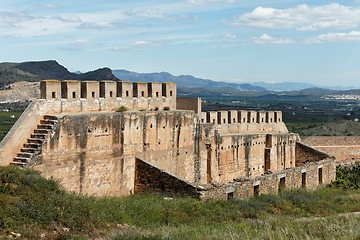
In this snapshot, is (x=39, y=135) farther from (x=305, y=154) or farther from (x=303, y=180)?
(x=305, y=154)

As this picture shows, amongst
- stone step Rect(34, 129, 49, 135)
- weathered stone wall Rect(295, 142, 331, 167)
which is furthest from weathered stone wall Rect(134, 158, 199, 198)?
weathered stone wall Rect(295, 142, 331, 167)

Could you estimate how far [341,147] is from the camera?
3688cm

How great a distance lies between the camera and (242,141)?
69.8ft

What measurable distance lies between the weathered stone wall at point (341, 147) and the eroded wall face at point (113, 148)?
20153mm

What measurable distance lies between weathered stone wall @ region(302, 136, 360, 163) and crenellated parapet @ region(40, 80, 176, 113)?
2078cm

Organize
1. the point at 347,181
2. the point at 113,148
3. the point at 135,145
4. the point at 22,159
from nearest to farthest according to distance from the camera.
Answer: the point at 22,159 → the point at 113,148 → the point at 135,145 → the point at 347,181

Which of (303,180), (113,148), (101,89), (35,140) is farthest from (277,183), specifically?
(35,140)

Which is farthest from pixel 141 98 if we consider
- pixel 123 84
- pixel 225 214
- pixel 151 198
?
pixel 225 214

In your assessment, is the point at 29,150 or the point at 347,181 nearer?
the point at 29,150

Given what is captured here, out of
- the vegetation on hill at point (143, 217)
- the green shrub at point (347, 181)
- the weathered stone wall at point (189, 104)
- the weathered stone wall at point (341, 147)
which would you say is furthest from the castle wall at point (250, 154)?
the weathered stone wall at point (341, 147)

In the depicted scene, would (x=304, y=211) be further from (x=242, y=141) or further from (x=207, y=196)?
(x=242, y=141)

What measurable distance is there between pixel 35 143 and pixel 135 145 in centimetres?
372

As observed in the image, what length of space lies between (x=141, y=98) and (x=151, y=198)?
3719mm

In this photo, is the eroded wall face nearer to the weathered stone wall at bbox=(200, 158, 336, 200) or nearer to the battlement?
the battlement
